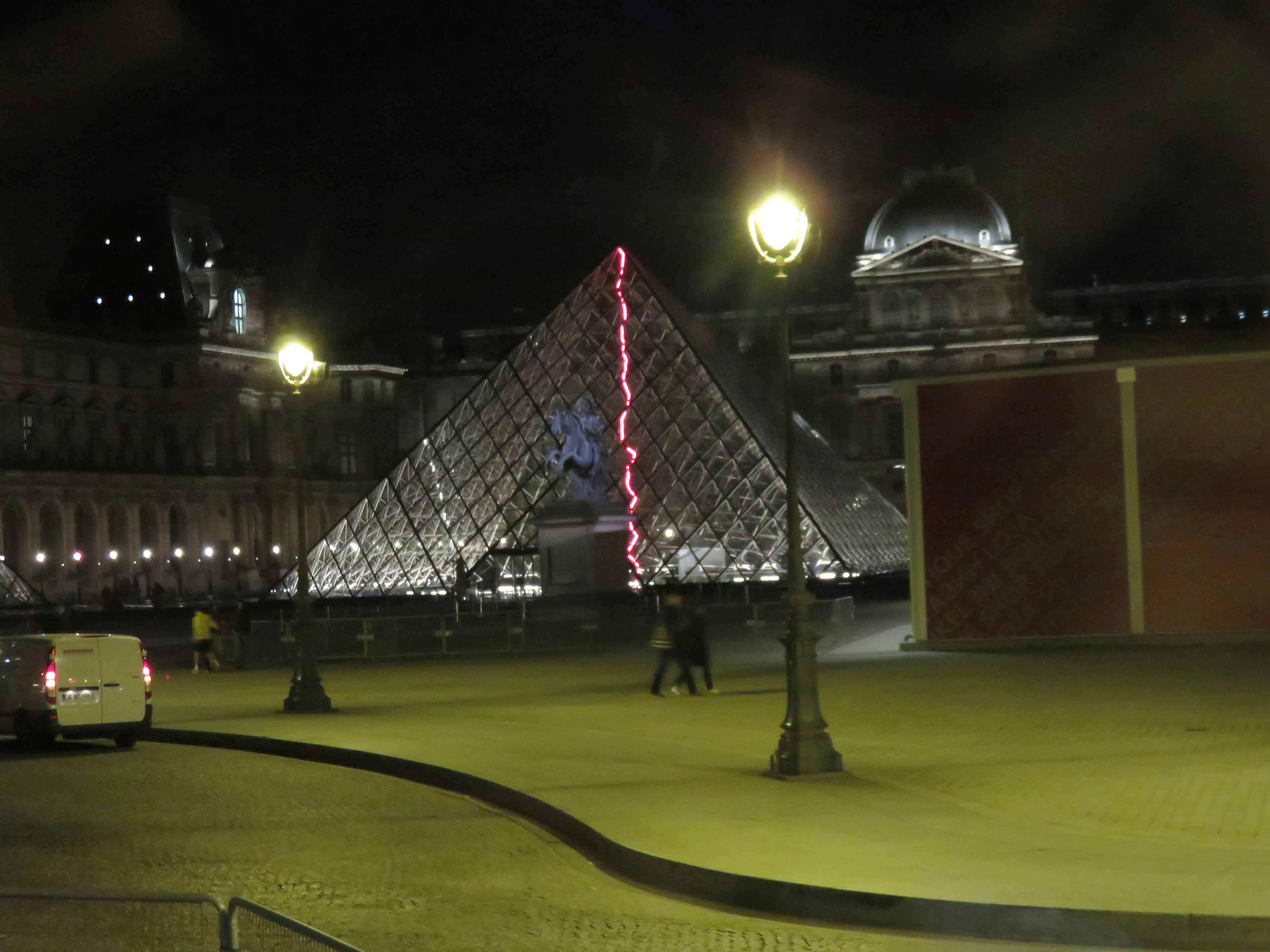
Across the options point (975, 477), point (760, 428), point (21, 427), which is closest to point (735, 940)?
point (975, 477)

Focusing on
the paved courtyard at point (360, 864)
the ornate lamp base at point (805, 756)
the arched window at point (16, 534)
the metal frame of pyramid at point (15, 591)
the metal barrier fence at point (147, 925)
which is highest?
the arched window at point (16, 534)

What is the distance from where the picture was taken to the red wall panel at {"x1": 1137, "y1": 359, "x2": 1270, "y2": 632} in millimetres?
22141

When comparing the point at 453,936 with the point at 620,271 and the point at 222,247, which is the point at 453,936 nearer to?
the point at 620,271

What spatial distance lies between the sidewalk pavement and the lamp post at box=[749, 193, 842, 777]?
192mm

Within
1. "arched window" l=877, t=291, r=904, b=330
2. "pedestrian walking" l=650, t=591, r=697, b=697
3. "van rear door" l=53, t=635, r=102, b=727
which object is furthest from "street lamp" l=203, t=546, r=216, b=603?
"van rear door" l=53, t=635, r=102, b=727

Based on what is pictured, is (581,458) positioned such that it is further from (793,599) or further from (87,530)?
(87,530)

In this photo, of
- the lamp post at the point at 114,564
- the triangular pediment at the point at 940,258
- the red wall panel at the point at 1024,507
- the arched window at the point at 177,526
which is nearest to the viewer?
the red wall panel at the point at 1024,507

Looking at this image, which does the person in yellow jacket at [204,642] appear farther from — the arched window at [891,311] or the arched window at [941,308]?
the arched window at [891,311]

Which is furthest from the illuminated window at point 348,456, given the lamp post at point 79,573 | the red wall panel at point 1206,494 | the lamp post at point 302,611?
the lamp post at point 302,611

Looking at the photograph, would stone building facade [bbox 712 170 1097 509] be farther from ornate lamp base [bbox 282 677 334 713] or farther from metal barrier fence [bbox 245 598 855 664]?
ornate lamp base [bbox 282 677 334 713]

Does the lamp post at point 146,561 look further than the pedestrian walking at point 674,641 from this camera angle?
Yes

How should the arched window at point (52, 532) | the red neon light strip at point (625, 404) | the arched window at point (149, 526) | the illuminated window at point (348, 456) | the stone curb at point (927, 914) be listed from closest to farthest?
the stone curb at point (927, 914)
the red neon light strip at point (625, 404)
the arched window at point (52, 532)
the arched window at point (149, 526)
the illuminated window at point (348, 456)

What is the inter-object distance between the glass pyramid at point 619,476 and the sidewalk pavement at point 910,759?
19.7 metres

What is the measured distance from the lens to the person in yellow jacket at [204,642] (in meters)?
24.6
